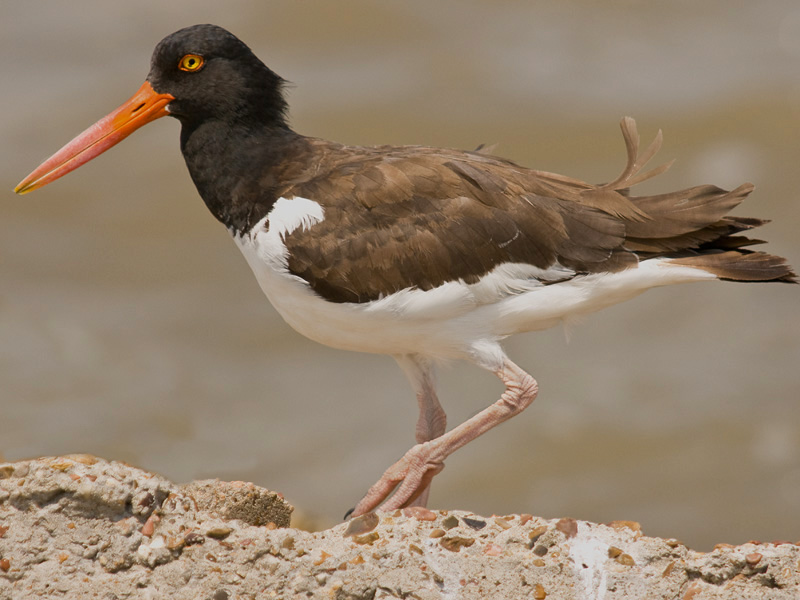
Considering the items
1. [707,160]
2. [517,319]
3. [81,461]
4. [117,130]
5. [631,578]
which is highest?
[707,160]

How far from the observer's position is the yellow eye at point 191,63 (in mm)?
5488

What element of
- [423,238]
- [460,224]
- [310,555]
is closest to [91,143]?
[423,238]

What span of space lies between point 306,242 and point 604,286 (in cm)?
144

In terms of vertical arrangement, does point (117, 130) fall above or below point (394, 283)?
above

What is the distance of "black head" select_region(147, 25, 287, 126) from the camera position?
5.47 m

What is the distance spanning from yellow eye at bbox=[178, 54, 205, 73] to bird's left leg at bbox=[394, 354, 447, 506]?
1.81 m

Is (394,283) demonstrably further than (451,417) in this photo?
No

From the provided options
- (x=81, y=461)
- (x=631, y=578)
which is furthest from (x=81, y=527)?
(x=631, y=578)

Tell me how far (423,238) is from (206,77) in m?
1.40

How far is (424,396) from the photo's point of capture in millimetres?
5922

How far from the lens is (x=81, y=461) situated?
4.57 metres

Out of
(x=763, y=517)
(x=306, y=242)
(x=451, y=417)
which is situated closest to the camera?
(x=306, y=242)

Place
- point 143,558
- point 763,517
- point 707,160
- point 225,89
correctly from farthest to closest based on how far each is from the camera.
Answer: point 707,160, point 763,517, point 225,89, point 143,558

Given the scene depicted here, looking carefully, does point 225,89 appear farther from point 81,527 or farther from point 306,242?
point 81,527
